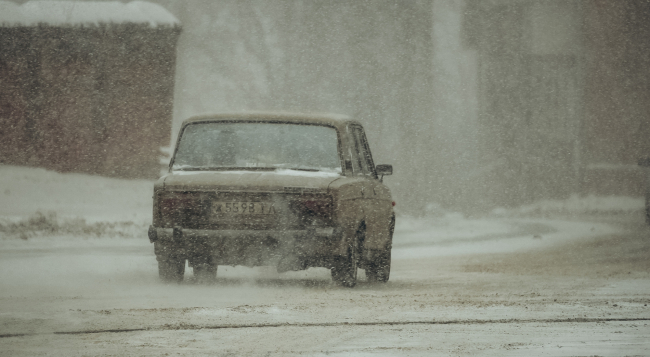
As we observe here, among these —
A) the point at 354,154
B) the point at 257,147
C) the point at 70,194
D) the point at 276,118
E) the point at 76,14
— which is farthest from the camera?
the point at 76,14

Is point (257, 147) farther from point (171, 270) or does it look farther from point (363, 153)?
point (171, 270)

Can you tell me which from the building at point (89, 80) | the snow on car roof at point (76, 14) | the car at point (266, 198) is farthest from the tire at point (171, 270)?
the snow on car roof at point (76, 14)

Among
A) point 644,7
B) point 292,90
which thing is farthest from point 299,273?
point 644,7

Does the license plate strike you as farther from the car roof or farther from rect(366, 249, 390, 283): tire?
rect(366, 249, 390, 283): tire

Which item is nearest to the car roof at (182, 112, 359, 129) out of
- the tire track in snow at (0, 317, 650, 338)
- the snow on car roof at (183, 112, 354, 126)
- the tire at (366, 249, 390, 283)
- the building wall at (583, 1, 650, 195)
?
the snow on car roof at (183, 112, 354, 126)

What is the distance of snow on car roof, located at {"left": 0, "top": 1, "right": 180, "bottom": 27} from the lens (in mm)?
22906

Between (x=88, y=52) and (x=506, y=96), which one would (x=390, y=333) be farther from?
(x=506, y=96)

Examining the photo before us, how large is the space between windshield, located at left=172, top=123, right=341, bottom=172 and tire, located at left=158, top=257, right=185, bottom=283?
0.84 meters

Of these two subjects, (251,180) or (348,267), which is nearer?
(251,180)

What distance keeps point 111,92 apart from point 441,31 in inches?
341

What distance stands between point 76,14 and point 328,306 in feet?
53.9

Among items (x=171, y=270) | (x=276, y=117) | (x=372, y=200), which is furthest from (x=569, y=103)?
(x=171, y=270)

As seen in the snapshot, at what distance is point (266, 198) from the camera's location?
9.02 meters

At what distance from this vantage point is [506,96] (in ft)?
94.8
